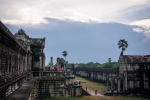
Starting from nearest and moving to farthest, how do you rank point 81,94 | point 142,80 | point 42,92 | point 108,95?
point 42,92, point 81,94, point 108,95, point 142,80

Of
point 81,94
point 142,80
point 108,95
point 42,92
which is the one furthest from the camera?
point 142,80

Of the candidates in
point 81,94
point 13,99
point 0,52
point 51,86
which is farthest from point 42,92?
point 0,52

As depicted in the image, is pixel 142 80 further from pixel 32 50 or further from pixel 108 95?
pixel 32 50

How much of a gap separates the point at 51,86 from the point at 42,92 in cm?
182

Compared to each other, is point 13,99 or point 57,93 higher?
point 13,99

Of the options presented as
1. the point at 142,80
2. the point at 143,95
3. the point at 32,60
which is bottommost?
the point at 143,95

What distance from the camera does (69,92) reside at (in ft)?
113

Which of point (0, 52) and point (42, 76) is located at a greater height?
point (0, 52)

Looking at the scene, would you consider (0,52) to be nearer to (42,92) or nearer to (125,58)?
(42,92)

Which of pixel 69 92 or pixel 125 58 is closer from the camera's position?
pixel 69 92

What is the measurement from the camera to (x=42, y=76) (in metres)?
34.2

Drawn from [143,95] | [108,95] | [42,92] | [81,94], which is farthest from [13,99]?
[143,95]

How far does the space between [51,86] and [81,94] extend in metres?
6.79

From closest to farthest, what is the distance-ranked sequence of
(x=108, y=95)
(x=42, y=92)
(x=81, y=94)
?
(x=42, y=92), (x=81, y=94), (x=108, y=95)
